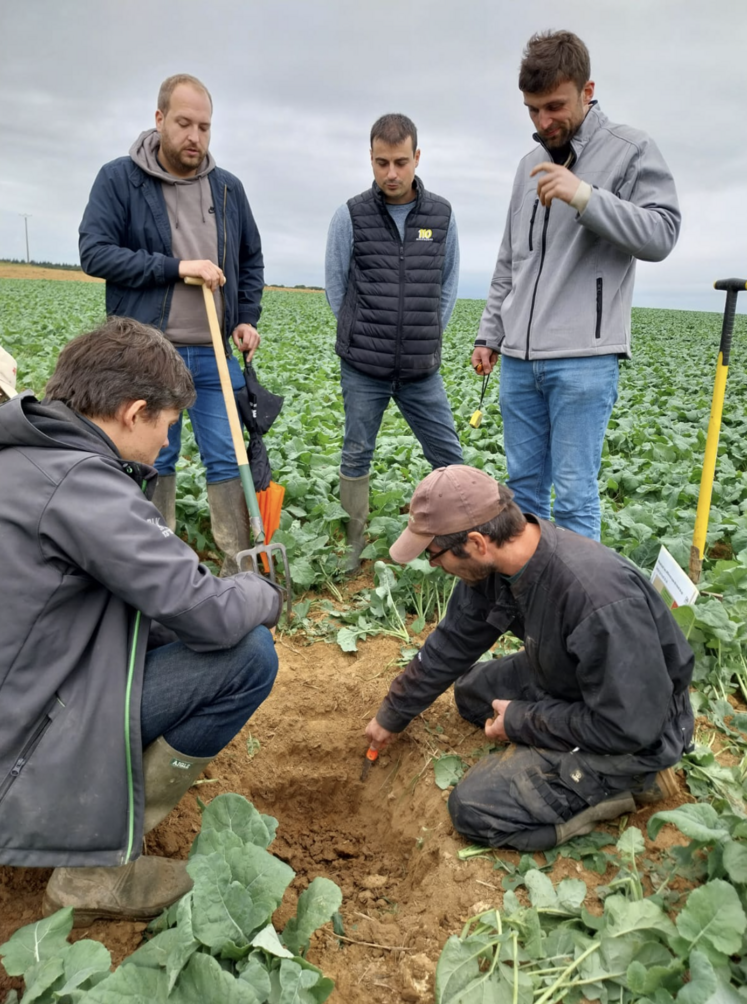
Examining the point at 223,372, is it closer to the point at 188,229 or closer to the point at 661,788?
the point at 188,229

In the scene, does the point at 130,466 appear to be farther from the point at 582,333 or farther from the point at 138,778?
the point at 582,333

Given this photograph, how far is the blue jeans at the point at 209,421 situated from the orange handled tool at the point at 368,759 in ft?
5.46

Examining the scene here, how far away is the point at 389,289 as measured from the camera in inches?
158

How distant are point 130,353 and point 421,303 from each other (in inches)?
93.0

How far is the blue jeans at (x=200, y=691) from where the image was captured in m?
2.03

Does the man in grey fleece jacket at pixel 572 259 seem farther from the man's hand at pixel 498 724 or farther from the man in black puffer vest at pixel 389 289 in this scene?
the man's hand at pixel 498 724

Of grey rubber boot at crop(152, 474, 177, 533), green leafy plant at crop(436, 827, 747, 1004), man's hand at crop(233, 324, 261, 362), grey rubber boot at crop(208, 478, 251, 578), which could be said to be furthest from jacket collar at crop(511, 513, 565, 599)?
grey rubber boot at crop(152, 474, 177, 533)

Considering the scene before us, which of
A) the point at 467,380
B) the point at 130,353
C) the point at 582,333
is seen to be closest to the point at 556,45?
the point at 582,333

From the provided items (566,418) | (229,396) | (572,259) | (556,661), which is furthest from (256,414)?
(556,661)

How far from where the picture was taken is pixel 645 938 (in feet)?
6.49

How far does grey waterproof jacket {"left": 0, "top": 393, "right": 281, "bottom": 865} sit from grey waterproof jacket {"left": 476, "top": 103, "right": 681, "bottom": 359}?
6.61 feet

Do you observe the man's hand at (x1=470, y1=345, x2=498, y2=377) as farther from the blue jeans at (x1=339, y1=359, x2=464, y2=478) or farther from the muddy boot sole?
the muddy boot sole

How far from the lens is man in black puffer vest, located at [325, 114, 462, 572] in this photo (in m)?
3.99

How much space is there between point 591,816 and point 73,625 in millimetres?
1703
